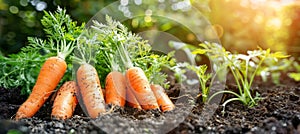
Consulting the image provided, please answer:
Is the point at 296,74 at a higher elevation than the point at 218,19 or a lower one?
lower

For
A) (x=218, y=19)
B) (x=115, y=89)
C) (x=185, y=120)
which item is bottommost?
(x=185, y=120)

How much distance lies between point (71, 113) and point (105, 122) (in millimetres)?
545

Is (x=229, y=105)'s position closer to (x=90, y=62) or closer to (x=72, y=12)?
(x=90, y=62)

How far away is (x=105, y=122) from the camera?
5.88 feet

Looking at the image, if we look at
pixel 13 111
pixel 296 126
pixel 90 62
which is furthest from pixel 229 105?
pixel 13 111

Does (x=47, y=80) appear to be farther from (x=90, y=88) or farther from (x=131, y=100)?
(x=131, y=100)

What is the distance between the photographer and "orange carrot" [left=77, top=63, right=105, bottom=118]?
222 cm

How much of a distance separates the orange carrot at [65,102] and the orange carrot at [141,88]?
32 cm

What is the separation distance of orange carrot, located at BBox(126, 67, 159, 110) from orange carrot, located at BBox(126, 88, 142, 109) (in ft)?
0.07

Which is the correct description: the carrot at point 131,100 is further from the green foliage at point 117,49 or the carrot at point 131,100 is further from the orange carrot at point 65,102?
the orange carrot at point 65,102

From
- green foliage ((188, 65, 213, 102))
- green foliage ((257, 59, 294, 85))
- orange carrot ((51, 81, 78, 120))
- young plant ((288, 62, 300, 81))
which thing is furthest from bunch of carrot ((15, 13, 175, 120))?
green foliage ((257, 59, 294, 85))

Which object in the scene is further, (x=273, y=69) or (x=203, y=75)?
(x=273, y=69)

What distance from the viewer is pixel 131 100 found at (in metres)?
2.40

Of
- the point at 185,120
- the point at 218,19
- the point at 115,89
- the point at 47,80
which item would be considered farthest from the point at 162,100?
the point at 218,19
